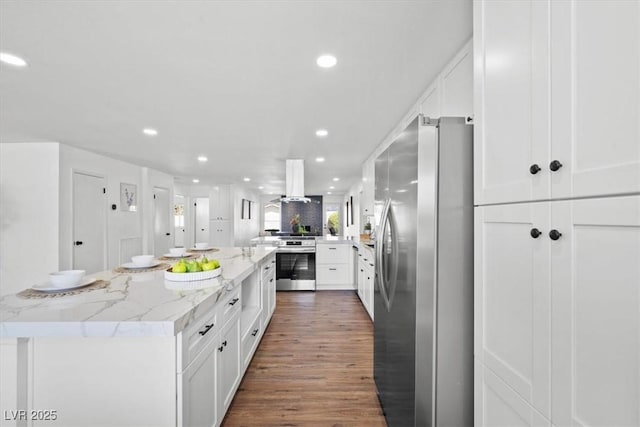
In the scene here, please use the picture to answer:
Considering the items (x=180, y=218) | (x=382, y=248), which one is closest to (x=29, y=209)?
(x=382, y=248)

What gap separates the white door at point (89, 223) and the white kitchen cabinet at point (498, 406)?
17.9 feet

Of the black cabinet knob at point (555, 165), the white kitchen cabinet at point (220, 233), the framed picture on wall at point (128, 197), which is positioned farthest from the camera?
the white kitchen cabinet at point (220, 233)

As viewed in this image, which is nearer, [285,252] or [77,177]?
[77,177]

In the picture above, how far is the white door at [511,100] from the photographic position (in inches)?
27.8

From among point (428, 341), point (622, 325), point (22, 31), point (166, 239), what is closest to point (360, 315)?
point (428, 341)

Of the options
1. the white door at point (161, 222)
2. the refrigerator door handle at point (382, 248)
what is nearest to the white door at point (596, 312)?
the refrigerator door handle at point (382, 248)

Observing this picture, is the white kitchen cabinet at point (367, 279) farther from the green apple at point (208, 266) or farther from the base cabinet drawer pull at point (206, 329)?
the base cabinet drawer pull at point (206, 329)

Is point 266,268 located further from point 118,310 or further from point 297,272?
point 118,310

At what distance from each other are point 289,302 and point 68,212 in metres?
3.61

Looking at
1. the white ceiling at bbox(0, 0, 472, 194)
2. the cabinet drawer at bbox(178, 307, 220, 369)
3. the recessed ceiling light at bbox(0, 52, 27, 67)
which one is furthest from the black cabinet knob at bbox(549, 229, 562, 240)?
the recessed ceiling light at bbox(0, 52, 27, 67)

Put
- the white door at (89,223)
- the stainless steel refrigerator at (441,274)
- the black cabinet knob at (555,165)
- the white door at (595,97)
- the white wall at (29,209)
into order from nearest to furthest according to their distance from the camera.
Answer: the white door at (595,97) < the black cabinet knob at (555,165) < the stainless steel refrigerator at (441,274) < the white wall at (29,209) < the white door at (89,223)

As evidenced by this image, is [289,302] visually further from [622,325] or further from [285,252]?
[622,325]

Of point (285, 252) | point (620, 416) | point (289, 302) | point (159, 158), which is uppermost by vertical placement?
point (159, 158)

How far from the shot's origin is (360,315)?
372 centimetres
